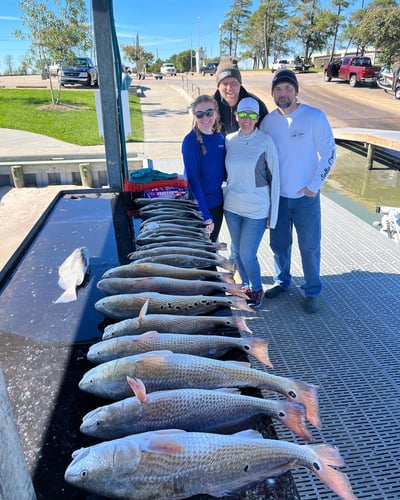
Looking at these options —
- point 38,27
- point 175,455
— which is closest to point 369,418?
point 175,455

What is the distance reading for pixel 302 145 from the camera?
3.64 metres

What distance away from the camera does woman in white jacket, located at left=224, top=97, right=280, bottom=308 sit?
11.4ft

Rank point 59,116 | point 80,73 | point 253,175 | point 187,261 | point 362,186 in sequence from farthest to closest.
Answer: point 80,73
point 59,116
point 362,186
point 253,175
point 187,261

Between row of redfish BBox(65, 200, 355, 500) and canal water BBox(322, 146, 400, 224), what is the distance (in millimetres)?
8780

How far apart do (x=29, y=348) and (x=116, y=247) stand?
150 cm

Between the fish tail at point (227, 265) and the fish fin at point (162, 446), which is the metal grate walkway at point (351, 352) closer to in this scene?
the fish tail at point (227, 265)

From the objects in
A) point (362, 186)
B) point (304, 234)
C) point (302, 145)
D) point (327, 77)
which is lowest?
point (362, 186)

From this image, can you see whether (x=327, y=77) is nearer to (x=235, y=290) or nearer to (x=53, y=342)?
(x=235, y=290)

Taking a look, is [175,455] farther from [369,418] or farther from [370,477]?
[369,418]

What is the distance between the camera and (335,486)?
4.69ft

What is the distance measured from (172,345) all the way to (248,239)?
A: 206 cm

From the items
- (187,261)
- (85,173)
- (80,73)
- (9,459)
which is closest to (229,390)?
(9,459)

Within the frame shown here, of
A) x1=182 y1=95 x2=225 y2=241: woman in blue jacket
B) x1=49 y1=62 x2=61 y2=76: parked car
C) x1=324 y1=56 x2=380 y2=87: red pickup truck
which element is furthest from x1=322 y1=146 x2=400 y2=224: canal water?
x1=324 y1=56 x2=380 y2=87: red pickup truck

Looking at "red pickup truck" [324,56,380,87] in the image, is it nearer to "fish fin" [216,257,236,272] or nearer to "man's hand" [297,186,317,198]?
"man's hand" [297,186,317,198]
